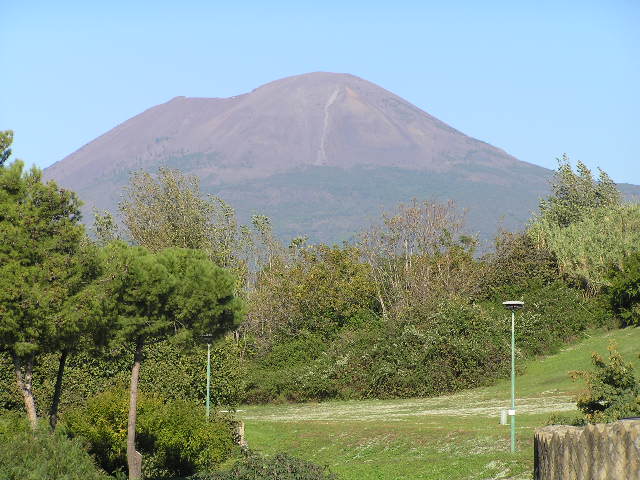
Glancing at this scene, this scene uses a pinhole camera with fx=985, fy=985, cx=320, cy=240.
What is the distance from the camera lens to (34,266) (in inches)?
1280

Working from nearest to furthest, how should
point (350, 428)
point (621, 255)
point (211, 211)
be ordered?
point (350, 428)
point (621, 255)
point (211, 211)

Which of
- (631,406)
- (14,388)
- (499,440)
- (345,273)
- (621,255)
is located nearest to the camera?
(631,406)

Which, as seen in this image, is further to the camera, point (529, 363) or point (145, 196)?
point (145, 196)

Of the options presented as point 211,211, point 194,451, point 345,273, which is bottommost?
point 194,451

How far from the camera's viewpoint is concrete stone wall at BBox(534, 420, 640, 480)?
27.7 ft

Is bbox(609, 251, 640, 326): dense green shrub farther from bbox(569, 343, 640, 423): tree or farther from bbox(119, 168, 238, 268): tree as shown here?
bbox(569, 343, 640, 423): tree

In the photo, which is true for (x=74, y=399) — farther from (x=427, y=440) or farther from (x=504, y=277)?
(x=504, y=277)

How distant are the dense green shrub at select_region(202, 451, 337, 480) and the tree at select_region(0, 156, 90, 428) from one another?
906cm

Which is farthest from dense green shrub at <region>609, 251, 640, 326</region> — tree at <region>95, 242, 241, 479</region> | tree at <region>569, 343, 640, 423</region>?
tree at <region>95, 242, 241, 479</region>

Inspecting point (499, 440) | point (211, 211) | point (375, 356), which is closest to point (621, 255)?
point (375, 356)

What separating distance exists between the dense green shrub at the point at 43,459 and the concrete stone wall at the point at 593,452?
12728mm

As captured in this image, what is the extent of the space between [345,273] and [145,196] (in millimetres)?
20550

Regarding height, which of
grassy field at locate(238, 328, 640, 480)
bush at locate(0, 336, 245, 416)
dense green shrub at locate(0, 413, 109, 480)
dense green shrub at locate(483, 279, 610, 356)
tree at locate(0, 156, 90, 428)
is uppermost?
tree at locate(0, 156, 90, 428)

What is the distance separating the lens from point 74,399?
2100 inches
